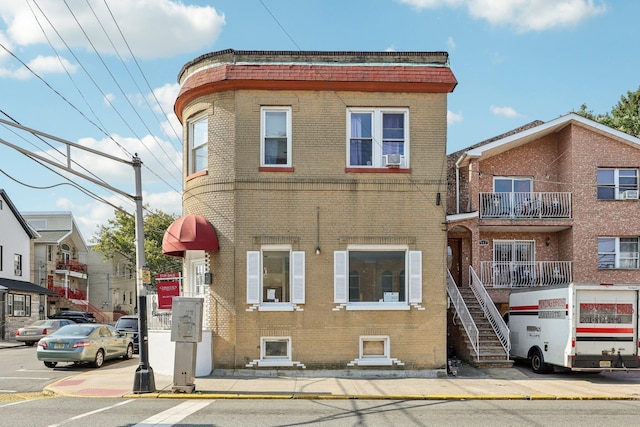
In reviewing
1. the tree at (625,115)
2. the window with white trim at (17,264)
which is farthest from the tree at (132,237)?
the tree at (625,115)

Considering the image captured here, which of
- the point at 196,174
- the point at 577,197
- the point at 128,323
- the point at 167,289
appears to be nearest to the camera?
the point at 167,289

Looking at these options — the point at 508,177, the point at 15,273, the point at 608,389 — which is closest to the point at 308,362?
the point at 608,389

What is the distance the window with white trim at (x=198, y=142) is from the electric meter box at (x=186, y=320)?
4.66 metres

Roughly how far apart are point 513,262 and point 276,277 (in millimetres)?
10299

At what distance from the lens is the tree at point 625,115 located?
137 feet

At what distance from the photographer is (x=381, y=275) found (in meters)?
16.8

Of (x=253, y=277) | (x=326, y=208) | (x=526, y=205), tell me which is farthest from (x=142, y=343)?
(x=526, y=205)

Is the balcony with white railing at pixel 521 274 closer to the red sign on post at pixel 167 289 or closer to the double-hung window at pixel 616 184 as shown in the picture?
the double-hung window at pixel 616 184

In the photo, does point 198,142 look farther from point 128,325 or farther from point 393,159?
point 128,325

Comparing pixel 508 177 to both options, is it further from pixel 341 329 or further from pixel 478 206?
pixel 341 329

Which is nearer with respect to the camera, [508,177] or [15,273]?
[508,177]

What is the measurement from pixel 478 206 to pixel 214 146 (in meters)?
10.2

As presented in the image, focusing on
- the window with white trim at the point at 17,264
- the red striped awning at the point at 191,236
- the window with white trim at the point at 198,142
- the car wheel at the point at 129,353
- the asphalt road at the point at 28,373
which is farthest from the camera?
the window with white trim at the point at 17,264

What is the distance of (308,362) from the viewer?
16.1 metres
